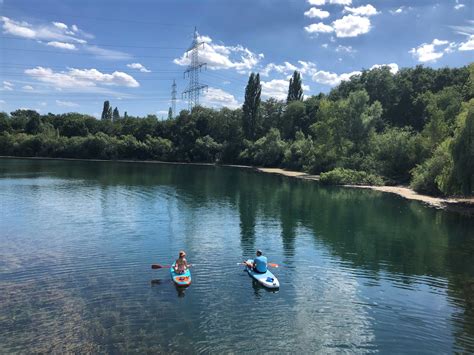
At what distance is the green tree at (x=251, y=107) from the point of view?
127125mm

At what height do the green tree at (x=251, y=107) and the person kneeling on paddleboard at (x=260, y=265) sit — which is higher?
the green tree at (x=251, y=107)

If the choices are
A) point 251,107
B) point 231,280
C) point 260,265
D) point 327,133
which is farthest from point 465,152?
point 251,107

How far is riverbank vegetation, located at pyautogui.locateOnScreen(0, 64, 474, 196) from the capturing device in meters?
62.7

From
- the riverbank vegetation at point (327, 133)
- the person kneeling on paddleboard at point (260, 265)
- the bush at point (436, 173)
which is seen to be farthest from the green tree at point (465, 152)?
the person kneeling on paddleboard at point (260, 265)

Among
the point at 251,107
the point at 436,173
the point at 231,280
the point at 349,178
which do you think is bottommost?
the point at 231,280

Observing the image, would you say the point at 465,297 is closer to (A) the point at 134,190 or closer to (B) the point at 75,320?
(B) the point at 75,320

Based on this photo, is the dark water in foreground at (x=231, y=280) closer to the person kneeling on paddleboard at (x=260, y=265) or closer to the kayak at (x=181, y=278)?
the kayak at (x=181, y=278)

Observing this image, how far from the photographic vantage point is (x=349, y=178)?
252ft

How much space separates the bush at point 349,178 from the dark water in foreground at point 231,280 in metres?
28.8

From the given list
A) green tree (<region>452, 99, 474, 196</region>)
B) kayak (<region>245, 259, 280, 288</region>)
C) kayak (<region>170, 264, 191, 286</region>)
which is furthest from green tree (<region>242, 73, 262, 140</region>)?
kayak (<region>170, 264, 191, 286</region>)

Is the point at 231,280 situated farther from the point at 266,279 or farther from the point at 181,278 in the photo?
the point at 181,278

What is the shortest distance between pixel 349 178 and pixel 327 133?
23.3 metres

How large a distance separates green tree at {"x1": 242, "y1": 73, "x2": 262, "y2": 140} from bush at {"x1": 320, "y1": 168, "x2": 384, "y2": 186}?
2259 inches

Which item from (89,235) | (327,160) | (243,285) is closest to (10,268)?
(89,235)
